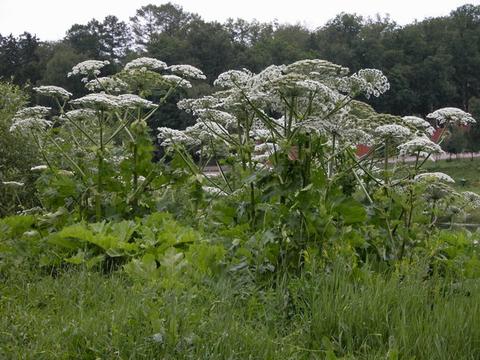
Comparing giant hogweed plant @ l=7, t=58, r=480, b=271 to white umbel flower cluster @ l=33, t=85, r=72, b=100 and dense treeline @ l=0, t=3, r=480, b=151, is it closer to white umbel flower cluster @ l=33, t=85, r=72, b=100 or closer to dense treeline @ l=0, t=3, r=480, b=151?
white umbel flower cluster @ l=33, t=85, r=72, b=100

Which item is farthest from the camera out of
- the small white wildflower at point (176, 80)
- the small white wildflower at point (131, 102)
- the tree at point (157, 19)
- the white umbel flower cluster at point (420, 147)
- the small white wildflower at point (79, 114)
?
the tree at point (157, 19)

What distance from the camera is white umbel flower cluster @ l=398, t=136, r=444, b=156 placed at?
4.65 meters

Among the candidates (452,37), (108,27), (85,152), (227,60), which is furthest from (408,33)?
(85,152)

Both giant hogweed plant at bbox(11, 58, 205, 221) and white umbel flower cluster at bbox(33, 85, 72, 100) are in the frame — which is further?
white umbel flower cluster at bbox(33, 85, 72, 100)

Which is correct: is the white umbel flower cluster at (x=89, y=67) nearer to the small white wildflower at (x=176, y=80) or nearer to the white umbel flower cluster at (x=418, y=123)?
the small white wildflower at (x=176, y=80)

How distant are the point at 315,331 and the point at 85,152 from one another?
12.0 ft

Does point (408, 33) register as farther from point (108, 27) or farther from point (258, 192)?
point (258, 192)

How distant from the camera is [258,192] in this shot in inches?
208

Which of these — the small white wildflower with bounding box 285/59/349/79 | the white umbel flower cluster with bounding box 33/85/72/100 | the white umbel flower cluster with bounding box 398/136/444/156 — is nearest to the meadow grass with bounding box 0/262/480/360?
the white umbel flower cluster with bounding box 398/136/444/156

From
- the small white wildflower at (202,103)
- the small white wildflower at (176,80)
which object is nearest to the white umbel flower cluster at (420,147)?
the small white wildflower at (202,103)

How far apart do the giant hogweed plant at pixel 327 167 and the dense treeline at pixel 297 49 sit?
58.8m

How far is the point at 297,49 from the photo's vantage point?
271 ft

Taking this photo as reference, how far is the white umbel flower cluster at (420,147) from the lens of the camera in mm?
4648

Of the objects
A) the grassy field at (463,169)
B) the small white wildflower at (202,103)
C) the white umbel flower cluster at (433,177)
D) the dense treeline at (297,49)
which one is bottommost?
the grassy field at (463,169)
